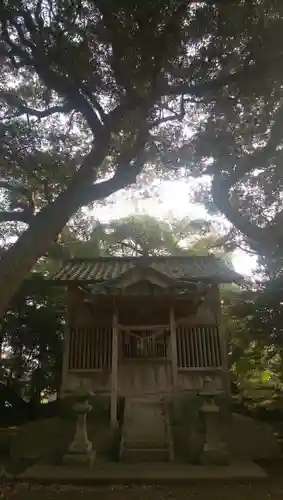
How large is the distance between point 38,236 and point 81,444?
4378 mm

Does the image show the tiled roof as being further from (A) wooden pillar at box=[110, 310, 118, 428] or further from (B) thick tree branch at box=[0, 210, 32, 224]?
(B) thick tree branch at box=[0, 210, 32, 224]

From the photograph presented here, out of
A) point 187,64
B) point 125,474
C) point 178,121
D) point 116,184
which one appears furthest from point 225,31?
point 125,474

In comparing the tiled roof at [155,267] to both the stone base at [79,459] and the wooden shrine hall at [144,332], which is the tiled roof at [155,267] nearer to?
the wooden shrine hall at [144,332]

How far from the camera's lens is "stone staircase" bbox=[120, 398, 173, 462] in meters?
8.52

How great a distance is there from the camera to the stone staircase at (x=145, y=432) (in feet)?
27.9

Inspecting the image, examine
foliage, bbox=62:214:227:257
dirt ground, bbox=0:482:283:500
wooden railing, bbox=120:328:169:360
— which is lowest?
dirt ground, bbox=0:482:283:500

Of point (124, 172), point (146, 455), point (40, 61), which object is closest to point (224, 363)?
point (146, 455)

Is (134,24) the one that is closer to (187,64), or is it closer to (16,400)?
(187,64)

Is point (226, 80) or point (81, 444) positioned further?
point (226, 80)

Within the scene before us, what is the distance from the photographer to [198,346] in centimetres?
1171

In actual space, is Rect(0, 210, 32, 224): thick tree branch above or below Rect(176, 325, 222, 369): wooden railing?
above

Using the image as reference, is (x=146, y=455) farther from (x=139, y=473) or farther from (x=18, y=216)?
(x=18, y=216)

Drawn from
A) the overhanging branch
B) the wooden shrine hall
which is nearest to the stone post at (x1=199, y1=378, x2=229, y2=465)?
the wooden shrine hall

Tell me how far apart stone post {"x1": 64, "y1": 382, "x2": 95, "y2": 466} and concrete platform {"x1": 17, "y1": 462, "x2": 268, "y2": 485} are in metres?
0.20
